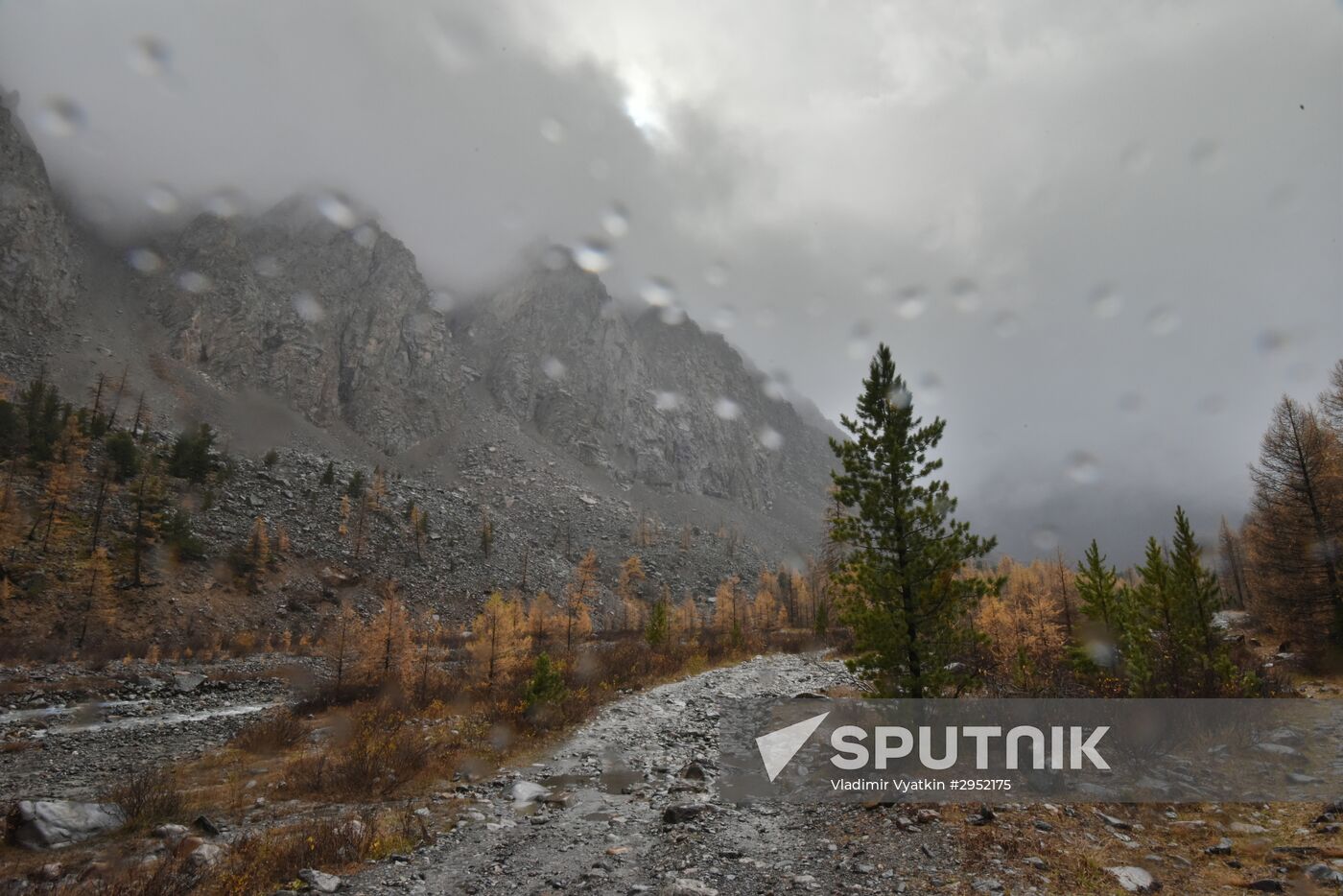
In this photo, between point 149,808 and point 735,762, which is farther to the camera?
point 735,762

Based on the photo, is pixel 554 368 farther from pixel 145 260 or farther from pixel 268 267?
pixel 145 260

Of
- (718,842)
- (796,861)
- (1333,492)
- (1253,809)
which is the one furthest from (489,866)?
(1333,492)

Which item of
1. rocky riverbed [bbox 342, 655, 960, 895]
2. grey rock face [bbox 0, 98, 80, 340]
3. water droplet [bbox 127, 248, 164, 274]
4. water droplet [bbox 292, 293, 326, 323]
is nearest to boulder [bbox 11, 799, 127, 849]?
rocky riverbed [bbox 342, 655, 960, 895]

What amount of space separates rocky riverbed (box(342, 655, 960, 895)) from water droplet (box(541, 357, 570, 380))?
181587 millimetres

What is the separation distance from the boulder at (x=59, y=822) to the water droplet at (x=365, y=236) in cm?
18868

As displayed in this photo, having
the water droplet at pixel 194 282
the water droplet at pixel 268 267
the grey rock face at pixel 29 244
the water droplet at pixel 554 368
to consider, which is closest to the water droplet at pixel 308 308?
the water droplet at pixel 268 267

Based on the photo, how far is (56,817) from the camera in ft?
32.8

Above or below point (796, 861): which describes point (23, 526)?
above

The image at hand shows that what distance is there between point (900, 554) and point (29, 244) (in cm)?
16485

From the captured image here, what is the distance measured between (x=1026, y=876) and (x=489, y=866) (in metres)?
7.67

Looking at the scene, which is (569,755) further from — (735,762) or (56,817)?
(56,817)

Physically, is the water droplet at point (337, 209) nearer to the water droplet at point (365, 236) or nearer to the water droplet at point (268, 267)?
the water droplet at point (365, 236)

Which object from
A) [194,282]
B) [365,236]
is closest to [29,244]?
[194,282]

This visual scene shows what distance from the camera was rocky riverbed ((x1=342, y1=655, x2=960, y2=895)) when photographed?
791 centimetres
